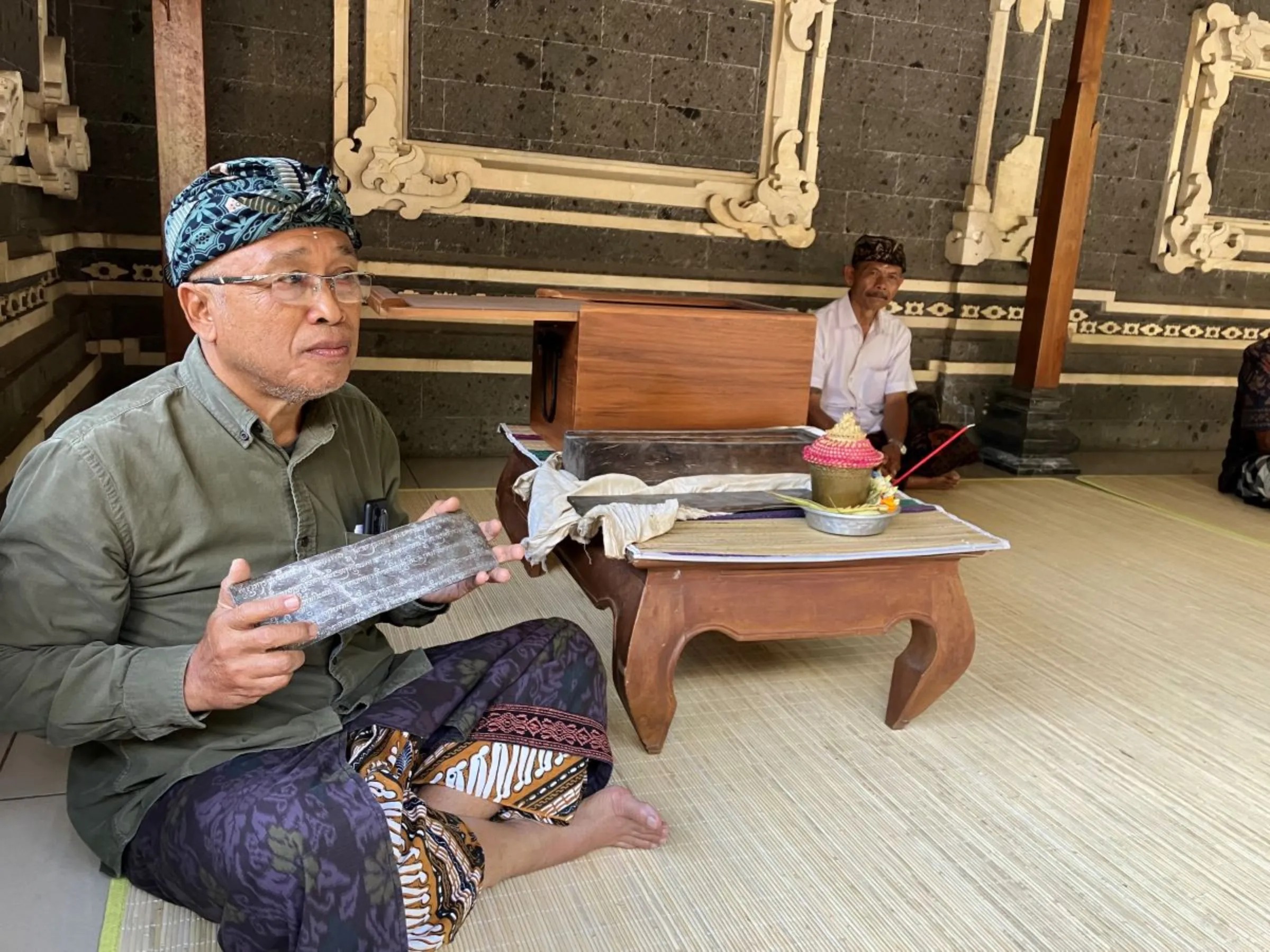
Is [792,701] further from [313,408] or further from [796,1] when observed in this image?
[796,1]

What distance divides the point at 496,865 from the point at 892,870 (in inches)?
29.3

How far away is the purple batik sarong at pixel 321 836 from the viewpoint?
1274mm

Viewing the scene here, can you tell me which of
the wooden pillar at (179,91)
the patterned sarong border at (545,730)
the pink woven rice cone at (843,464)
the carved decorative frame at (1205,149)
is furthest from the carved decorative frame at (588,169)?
the patterned sarong border at (545,730)

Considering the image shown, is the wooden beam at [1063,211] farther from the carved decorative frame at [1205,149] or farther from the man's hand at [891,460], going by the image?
the man's hand at [891,460]

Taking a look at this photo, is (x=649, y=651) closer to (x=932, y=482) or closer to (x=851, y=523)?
(x=851, y=523)

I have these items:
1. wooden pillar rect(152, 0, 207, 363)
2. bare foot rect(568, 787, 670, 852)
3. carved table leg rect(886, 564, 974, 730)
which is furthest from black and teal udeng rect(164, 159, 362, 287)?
wooden pillar rect(152, 0, 207, 363)

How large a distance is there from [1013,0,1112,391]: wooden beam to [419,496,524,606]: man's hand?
440 centimetres

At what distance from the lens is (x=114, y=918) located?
1.55 metres

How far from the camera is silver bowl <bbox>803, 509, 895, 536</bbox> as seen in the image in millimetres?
2195

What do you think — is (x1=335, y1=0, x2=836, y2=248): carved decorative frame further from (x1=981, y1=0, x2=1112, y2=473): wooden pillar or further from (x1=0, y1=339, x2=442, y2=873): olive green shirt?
(x1=0, y1=339, x2=442, y2=873): olive green shirt

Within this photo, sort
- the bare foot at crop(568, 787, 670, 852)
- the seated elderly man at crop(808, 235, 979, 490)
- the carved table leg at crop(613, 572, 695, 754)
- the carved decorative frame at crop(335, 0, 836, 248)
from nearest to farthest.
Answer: the bare foot at crop(568, 787, 670, 852)
the carved table leg at crop(613, 572, 695, 754)
the seated elderly man at crop(808, 235, 979, 490)
the carved decorative frame at crop(335, 0, 836, 248)

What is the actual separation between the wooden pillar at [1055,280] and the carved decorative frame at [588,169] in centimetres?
123

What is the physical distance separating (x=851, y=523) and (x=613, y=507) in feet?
1.77

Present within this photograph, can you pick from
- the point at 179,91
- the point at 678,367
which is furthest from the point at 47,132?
the point at 678,367
